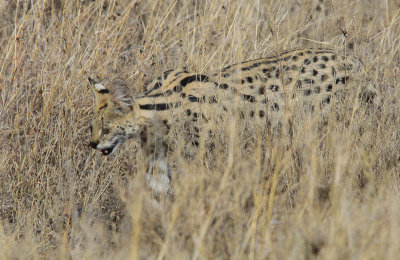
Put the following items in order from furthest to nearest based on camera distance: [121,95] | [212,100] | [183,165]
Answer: [212,100] < [121,95] < [183,165]

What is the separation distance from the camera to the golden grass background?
2613 millimetres

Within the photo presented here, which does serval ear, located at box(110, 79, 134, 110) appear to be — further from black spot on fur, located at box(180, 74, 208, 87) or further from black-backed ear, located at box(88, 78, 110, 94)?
black spot on fur, located at box(180, 74, 208, 87)

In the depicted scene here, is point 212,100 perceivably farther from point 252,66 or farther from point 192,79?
point 252,66

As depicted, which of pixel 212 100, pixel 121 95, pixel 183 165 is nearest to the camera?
pixel 183 165

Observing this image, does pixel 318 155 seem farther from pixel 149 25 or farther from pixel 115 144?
pixel 149 25

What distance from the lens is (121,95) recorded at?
3771mm

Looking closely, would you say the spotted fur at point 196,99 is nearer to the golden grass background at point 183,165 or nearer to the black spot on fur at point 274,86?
the black spot on fur at point 274,86

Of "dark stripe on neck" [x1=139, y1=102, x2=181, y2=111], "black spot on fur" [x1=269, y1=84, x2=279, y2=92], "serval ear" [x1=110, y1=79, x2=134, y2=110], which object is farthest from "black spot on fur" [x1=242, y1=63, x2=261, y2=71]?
"serval ear" [x1=110, y1=79, x2=134, y2=110]

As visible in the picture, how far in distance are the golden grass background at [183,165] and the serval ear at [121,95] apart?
1.00 ft

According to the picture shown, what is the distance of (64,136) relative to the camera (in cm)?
403

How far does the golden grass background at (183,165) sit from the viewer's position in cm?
261

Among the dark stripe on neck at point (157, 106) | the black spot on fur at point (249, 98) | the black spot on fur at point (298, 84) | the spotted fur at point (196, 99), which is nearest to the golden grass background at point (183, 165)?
the spotted fur at point (196, 99)

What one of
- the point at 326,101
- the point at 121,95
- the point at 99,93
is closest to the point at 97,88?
the point at 99,93

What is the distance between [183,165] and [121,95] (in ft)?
3.45
